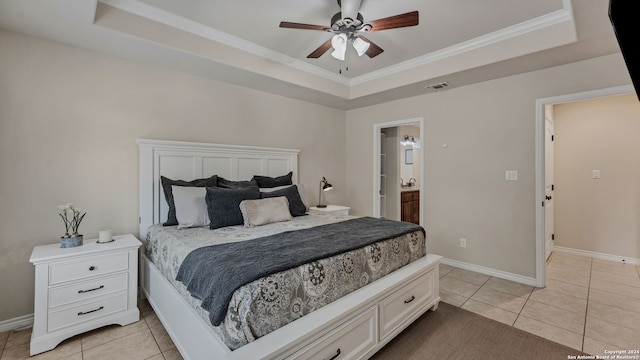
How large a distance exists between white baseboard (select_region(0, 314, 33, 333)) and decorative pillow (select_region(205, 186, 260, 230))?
1.62 metres

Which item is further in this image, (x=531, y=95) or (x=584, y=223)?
(x=584, y=223)

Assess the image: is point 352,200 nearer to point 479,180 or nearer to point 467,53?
point 479,180

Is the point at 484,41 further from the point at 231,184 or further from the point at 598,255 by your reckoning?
the point at 598,255

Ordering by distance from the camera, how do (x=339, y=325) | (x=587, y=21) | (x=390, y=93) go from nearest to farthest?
1. (x=339, y=325)
2. (x=587, y=21)
3. (x=390, y=93)

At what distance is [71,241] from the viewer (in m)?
2.21

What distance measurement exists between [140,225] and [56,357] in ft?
3.85

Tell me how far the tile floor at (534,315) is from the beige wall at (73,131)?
0.77 metres

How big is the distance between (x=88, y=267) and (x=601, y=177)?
6.00m

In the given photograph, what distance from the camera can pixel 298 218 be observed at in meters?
3.06

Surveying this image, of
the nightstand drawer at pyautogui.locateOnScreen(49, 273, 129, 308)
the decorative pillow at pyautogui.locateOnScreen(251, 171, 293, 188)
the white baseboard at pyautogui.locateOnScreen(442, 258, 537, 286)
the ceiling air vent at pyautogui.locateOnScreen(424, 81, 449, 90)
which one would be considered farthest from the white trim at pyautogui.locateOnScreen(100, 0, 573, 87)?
the white baseboard at pyautogui.locateOnScreen(442, 258, 537, 286)

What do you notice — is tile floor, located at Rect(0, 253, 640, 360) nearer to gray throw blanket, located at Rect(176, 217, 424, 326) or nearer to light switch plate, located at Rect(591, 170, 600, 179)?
gray throw blanket, located at Rect(176, 217, 424, 326)

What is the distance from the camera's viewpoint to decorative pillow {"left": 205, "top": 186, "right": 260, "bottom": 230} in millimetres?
2541

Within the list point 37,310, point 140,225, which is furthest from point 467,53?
point 37,310

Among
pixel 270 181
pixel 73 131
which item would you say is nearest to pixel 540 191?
pixel 270 181
